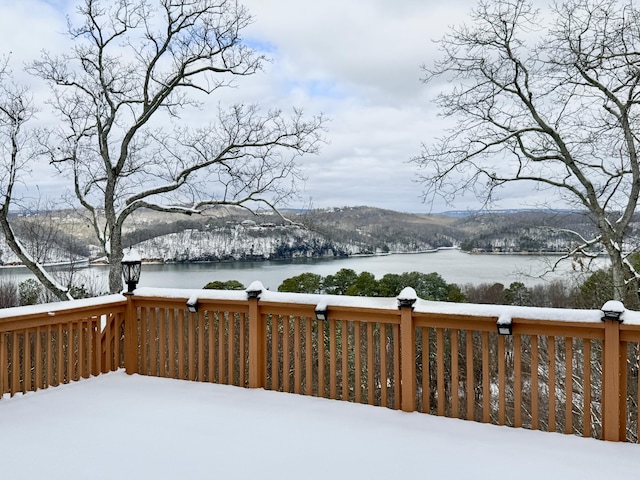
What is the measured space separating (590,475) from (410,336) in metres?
1.34

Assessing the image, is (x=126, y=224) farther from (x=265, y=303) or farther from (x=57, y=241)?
(x=265, y=303)

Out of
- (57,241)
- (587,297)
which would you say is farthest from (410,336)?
(57,241)

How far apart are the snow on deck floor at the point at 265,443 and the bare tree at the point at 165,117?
700 centimetres

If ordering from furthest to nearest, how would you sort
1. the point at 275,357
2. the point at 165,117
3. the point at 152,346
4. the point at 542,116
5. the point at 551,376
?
1. the point at 165,117
2. the point at 542,116
3. the point at 152,346
4. the point at 275,357
5. the point at 551,376

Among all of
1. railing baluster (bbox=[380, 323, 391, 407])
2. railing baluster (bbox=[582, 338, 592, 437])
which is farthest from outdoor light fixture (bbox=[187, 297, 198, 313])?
railing baluster (bbox=[582, 338, 592, 437])

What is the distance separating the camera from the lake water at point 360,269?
36.3 feet

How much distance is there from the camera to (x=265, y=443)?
301 cm

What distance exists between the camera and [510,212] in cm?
1020

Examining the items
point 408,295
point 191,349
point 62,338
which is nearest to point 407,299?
point 408,295

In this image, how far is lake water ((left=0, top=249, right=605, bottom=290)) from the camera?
1106cm

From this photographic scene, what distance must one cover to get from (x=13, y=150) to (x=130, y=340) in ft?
26.5

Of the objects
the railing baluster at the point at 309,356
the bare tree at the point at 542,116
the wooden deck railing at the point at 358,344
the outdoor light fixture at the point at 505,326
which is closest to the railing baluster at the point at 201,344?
the wooden deck railing at the point at 358,344

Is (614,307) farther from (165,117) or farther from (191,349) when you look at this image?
(165,117)

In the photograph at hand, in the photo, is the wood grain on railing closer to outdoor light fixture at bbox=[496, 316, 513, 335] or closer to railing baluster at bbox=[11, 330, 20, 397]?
railing baluster at bbox=[11, 330, 20, 397]
